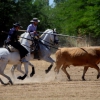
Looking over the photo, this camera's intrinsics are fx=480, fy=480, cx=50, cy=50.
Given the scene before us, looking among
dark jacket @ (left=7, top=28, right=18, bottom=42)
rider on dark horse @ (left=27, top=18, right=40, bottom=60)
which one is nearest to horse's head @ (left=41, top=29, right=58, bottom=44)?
rider on dark horse @ (left=27, top=18, right=40, bottom=60)

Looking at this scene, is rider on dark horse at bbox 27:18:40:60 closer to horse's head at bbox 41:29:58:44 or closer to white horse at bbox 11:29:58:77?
white horse at bbox 11:29:58:77

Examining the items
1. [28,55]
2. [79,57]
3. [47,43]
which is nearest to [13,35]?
[28,55]

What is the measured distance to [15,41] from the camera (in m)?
18.9

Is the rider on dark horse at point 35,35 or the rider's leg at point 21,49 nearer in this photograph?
the rider's leg at point 21,49

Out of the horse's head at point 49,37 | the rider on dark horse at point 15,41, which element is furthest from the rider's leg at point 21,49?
the horse's head at point 49,37

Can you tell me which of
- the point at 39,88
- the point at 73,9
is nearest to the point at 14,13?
the point at 73,9

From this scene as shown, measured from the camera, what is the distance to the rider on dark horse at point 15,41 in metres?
18.7

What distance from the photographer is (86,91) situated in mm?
14805

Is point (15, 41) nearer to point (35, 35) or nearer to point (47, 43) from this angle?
point (35, 35)

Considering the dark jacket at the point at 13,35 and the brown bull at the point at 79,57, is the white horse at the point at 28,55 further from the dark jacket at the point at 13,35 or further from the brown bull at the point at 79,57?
the brown bull at the point at 79,57

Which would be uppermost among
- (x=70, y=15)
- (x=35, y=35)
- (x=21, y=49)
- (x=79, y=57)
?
(x=70, y=15)

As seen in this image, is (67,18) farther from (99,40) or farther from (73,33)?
(99,40)

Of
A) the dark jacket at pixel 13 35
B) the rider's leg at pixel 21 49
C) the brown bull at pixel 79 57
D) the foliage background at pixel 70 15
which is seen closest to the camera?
the dark jacket at pixel 13 35

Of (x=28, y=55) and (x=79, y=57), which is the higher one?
(x=28, y=55)
